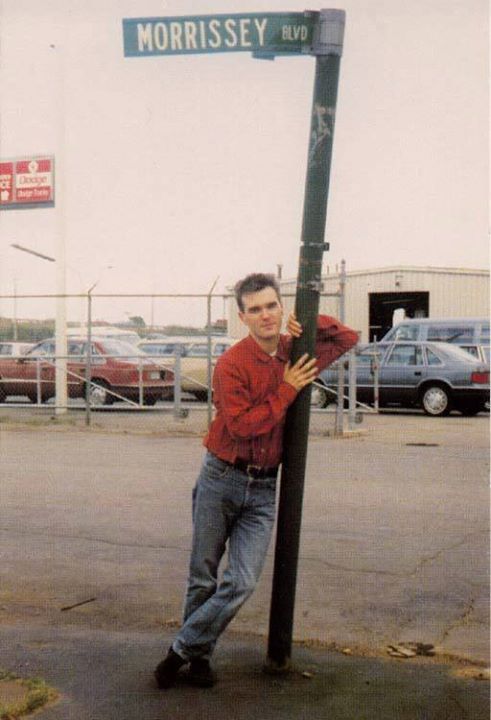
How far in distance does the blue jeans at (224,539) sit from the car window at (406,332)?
61.9 feet

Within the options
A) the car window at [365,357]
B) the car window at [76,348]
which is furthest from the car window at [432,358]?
the car window at [76,348]

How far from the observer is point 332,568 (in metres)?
6.74

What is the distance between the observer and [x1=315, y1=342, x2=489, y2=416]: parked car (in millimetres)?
18922

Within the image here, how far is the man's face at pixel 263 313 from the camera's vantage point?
4.32 m

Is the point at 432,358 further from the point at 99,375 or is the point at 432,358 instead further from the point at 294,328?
the point at 294,328

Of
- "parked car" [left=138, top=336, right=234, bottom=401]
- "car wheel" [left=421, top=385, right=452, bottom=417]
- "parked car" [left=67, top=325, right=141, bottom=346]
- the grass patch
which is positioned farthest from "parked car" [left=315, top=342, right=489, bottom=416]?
the grass patch

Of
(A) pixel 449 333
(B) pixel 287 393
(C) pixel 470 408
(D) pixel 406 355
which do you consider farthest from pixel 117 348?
(B) pixel 287 393

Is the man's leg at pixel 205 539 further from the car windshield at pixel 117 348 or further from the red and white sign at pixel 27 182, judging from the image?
the red and white sign at pixel 27 182

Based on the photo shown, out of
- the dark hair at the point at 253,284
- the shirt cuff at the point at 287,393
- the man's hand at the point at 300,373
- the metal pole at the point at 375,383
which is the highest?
the dark hair at the point at 253,284

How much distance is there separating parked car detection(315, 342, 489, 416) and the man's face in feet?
47.0

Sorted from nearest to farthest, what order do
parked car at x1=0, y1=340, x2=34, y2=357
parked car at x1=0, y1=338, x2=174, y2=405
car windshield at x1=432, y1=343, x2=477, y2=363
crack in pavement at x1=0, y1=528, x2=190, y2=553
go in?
crack in pavement at x1=0, y1=528, x2=190, y2=553, parked car at x1=0, y1=338, x2=174, y2=405, car windshield at x1=432, y1=343, x2=477, y2=363, parked car at x1=0, y1=340, x2=34, y2=357

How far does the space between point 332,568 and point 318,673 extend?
2139mm

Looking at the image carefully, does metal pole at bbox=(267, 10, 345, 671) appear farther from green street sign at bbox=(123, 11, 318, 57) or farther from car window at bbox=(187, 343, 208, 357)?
car window at bbox=(187, 343, 208, 357)

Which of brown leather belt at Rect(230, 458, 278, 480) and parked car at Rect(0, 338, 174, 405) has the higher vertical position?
brown leather belt at Rect(230, 458, 278, 480)
